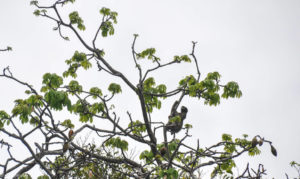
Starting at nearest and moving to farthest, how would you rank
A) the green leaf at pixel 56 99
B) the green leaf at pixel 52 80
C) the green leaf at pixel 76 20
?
the green leaf at pixel 56 99
the green leaf at pixel 52 80
the green leaf at pixel 76 20

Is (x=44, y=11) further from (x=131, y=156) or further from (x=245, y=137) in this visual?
(x=245, y=137)

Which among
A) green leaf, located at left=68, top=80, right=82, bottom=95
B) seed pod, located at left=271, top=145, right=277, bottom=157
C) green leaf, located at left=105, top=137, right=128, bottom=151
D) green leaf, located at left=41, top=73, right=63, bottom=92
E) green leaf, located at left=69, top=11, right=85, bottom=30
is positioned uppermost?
green leaf, located at left=69, top=11, right=85, bottom=30

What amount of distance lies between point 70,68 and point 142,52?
216cm

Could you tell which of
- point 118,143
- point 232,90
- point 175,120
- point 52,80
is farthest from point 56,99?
point 232,90

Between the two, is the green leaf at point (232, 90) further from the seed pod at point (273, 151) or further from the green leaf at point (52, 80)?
the green leaf at point (52, 80)

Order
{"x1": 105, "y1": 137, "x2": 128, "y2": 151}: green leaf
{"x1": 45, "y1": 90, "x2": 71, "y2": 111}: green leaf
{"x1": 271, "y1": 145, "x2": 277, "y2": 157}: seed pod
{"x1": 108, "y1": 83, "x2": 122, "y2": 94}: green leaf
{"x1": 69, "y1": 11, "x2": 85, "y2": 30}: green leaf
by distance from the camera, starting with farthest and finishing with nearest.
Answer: {"x1": 69, "y1": 11, "x2": 85, "y2": 30}: green leaf, {"x1": 108, "y1": 83, "x2": 122, "y2": 94}: green leaf, {"x1": 105, "y1": 137, "x2": 128, "y2": 151}: green leaf, {"x1": 45, "y1": 90, "x2": 71, "y2": 111}: green leaf, {"x1": 271, "y1": 145, "x2": 277, "y2": 157}: seed pod

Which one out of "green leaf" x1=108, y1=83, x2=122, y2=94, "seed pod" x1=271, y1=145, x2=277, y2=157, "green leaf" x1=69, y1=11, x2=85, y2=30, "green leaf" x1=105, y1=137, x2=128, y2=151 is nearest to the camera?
"seed pod" x1=271, y1=145, x2=277, y2=157

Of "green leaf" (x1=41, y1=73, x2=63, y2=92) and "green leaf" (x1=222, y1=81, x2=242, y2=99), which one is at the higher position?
"green leaf" (x1=222, y1=81, x2=242, y2=99)

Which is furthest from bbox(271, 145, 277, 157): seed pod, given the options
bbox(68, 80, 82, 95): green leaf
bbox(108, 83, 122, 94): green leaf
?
bbox(68, 80, 82, 95): green leaf

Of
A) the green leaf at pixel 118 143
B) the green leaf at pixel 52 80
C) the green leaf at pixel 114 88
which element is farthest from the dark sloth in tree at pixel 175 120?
the green leaf at pixel 52 80

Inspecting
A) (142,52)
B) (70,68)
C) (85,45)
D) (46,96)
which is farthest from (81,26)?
(46,96)

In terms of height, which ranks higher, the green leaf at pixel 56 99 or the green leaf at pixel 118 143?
the green leaf at pixel 118 143

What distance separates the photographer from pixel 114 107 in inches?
288

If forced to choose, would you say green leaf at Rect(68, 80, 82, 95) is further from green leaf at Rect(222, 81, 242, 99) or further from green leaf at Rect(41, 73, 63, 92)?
green leaf at Rect(222, 81, 242, 99)
